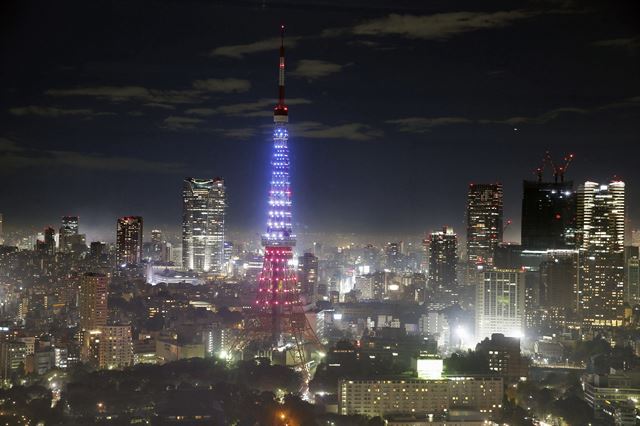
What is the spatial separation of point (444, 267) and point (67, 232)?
20.0 ft

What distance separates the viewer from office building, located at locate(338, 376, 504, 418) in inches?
252

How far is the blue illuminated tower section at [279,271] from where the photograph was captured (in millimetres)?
8430

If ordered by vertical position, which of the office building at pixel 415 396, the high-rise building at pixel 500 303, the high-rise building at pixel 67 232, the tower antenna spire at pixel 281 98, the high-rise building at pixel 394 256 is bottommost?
the office building at pixel 415 396

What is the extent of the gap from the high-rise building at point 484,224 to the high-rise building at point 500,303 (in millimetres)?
617

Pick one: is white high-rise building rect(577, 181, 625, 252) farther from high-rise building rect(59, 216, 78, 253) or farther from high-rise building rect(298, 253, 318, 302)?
high-rise building rect(59, 216, 78, 253)

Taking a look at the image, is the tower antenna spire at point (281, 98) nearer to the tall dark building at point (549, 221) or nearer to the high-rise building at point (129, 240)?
the high-rise building at point (129, 240)

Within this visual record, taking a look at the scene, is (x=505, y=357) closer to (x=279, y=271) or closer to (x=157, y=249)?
(x=279, y=271)

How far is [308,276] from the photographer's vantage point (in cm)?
1220

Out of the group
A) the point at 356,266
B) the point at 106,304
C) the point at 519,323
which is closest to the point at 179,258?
the point at 356,266

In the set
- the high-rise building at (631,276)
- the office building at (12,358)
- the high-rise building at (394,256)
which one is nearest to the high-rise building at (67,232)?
the office building at (12,358)

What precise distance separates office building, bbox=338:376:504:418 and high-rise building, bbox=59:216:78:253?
3061 millimetres

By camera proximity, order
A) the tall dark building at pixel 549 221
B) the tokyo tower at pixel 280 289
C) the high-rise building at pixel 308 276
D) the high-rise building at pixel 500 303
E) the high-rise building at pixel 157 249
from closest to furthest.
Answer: the tokyo tower at pixel 280 289
the high-rise building at pixel 500 303
the high-rise building at pixel 308 276
the tall dark building at pixel 549 221
the high-rise building at pixel 157 249

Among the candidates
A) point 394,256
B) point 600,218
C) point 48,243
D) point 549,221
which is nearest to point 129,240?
point 48,243

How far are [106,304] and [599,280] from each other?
20.2 ft
